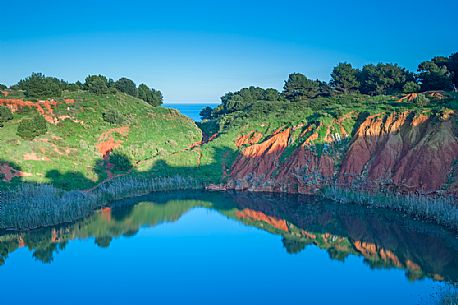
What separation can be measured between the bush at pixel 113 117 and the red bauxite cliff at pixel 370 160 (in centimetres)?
1758

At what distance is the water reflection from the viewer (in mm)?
24461

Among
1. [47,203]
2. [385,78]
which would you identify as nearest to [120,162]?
[47,203]

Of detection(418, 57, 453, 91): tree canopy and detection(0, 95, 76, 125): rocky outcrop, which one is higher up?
detection(418, 57, 453, 91): tree canopy

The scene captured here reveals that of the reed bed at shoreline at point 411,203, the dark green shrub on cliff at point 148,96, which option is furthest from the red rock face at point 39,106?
the reed bed at shoreline at point 411,203

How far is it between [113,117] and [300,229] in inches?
1271

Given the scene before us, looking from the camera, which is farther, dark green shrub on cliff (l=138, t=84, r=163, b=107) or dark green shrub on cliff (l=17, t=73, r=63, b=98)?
dark green shrub on cliff (l=138, t=84, r=163, b=107)

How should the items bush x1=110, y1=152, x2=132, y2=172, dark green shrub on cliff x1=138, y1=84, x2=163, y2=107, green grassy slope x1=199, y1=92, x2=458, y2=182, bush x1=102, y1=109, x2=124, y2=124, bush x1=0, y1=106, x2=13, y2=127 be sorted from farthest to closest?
1. dark green shrub on cliff x1=138, y1=84, x2=163, y2=107
2. bush x1=102, y1=109, x2=124, y2=124
3. bush x1=0, y1=106, x2=13, y2=127
4. bush x1=110, y1=152, x2=132, y2=172
5. green grassy slope x1=199, y1=92, x2=458, y2=182

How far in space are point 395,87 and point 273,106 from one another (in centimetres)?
1722

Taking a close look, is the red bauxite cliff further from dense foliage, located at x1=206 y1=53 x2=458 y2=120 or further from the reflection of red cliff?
the reflection of red cliff

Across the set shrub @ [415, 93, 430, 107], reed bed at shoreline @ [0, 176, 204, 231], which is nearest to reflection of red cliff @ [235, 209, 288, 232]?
reed bed at shoreline @ [0, 176, 204, 231]

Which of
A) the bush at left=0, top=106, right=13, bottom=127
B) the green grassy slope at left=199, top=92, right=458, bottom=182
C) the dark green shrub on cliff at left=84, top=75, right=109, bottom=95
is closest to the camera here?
the green grassy slope at left=199, top=92, right=458, bottom=182

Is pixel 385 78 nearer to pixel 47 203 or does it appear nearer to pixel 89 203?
pixel 89 203

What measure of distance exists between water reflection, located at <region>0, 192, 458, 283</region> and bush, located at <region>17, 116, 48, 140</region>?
44.6 ft

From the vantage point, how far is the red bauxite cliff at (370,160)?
34594 millimetres
